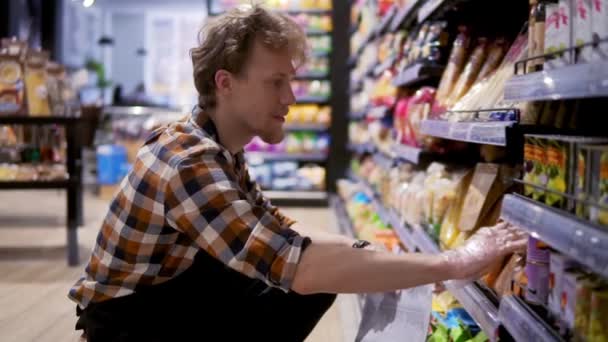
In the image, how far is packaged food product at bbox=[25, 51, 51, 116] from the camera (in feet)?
13.8

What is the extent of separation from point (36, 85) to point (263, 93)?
9.94 ft

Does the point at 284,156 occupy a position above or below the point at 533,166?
below

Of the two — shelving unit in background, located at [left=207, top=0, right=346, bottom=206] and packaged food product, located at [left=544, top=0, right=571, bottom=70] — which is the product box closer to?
packaged food product, located at [left=544, top=0, right=571, bottom=70]

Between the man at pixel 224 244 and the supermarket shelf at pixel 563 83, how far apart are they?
1.19 feet

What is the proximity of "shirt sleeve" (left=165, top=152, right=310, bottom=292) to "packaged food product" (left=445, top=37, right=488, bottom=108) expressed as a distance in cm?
114

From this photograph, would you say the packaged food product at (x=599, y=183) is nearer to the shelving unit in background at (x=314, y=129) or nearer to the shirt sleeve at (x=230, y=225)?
the shirt sleeve at (x=230, y=225)

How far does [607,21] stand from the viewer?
1.12m

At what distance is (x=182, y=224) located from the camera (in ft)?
4.81

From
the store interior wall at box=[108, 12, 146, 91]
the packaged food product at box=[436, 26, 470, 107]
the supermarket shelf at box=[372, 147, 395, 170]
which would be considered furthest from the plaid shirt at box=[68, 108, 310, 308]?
the store interior wall at box=[108, 12, 146, 91]

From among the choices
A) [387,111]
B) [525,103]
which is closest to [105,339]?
[525,103]

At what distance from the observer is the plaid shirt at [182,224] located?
1383 millimetres

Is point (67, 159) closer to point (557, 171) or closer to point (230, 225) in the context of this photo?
point (230, 225)

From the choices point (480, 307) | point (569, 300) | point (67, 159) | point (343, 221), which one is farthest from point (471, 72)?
point (343, 221)

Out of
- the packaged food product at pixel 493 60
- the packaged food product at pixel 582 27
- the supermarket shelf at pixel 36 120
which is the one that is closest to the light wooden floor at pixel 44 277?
the supermarket shelf at pixel 36 120
